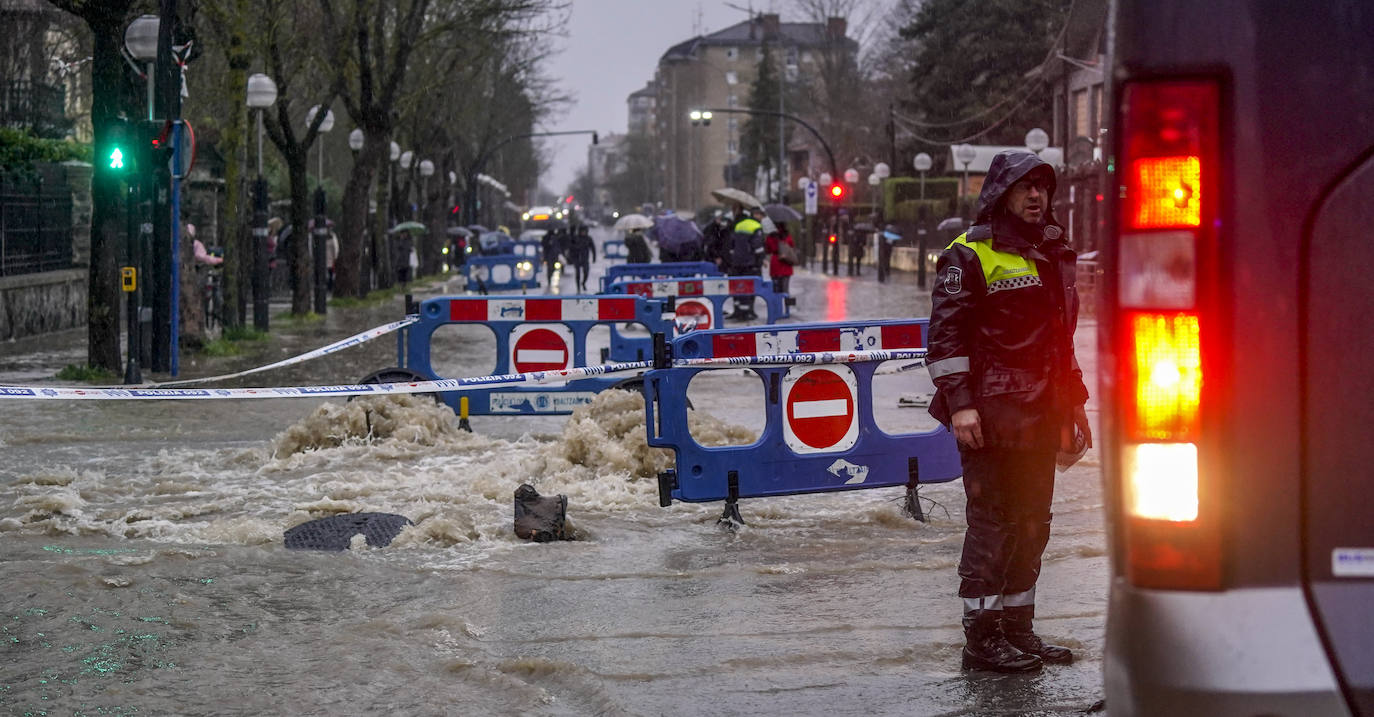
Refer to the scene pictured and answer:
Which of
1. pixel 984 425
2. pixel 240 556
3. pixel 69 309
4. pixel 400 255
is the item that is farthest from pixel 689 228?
pixel 984 425

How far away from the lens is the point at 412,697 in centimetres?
575

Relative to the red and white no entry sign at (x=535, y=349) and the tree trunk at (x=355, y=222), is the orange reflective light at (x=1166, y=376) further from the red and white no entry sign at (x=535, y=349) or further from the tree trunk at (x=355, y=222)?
the tree trunk at (x=355, y=222)

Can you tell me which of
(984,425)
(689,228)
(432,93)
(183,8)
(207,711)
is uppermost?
(432,93)

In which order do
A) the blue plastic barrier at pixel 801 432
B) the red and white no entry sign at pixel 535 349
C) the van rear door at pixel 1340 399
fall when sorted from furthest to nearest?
the red and white no entry sign at pixel 535 349 < the blue plastic barrier at pixel 801 432 < the van rear door at pixel 1340 399

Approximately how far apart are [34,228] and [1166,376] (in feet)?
79.3

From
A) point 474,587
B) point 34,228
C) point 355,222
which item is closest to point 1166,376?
point 474,587

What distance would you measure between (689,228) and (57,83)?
18.0m

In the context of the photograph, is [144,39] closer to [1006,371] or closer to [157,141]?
[157,141]

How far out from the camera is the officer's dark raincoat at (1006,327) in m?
5.71

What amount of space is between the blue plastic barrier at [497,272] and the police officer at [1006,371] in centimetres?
3081

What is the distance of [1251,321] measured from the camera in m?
3.12

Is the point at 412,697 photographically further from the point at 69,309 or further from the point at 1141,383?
the point at 69,309

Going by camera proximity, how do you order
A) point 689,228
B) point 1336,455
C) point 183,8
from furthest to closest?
point 689,228, point 183,8, point 1336,455

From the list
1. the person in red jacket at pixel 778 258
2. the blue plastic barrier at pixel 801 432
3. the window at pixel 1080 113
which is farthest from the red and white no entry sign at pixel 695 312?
the window at pixel 1080 113
